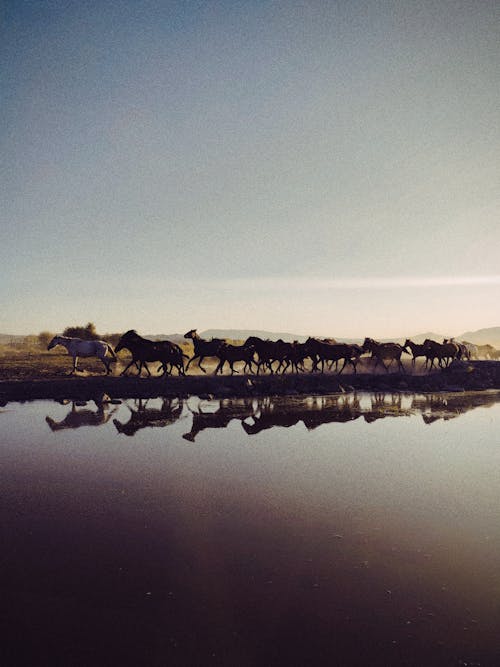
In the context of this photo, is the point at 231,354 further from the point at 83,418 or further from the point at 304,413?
the point at 83,418

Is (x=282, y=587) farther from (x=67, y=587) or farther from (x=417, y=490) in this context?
(x=417, y=490)

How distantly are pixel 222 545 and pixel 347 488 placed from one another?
287cm

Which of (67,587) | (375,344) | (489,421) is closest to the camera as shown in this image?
(67,587)

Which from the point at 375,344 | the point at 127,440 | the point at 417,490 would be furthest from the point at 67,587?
the point at 375,344

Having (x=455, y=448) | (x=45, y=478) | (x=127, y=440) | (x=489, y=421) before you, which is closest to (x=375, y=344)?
(x=489, y=421)

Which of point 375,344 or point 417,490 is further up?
point 375,344

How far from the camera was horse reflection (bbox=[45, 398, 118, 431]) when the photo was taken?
39.1 ft

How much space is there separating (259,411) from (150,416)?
390cm

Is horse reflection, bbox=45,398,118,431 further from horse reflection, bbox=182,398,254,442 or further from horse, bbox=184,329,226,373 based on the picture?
horse, bbox=184,329,226,373

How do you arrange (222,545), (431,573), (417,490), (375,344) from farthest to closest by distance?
(375,344) < (417,490) < (222,545) < (431,573)

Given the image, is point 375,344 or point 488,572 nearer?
point 488,572

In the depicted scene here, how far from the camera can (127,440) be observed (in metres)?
10.3

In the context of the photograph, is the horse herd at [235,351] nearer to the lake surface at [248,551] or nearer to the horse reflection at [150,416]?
the horse reflection at [150,416]

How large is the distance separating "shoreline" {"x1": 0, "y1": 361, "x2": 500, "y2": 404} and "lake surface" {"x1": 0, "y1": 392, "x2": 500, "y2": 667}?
7.05 m
